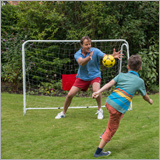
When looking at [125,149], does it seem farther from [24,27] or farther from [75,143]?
[24,27]

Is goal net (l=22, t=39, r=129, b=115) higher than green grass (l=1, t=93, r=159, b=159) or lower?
higher

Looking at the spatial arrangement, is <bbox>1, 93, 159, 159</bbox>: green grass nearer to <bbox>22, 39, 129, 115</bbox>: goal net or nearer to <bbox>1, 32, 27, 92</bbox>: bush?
<bbox>22, 39, 129, 115</bbox>: goal net

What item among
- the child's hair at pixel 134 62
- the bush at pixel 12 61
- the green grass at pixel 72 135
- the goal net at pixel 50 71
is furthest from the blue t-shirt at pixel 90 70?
A: the bush at pixel 12 61

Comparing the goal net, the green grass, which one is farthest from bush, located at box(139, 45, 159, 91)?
the green grass

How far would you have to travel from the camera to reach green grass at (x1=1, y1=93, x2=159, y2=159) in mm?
3516

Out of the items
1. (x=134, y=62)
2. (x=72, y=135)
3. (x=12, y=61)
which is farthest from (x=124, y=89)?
(x=12, y=61)

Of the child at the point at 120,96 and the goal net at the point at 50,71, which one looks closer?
the child at the point at 120,96

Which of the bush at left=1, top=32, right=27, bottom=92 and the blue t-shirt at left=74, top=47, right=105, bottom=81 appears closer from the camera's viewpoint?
the blue t-shirt at left=74, top=47, right=105, bottom=81

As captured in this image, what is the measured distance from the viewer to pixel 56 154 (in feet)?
11.4

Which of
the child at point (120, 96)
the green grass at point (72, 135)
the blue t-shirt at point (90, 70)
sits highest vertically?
the blue t-shirt at point (90, 70)

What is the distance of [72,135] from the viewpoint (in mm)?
4320

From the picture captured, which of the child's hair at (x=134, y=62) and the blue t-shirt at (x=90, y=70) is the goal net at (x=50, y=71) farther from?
the child's hair at (x=134, y=62)

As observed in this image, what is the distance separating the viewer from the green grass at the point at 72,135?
352cm

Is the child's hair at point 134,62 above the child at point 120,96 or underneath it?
above
